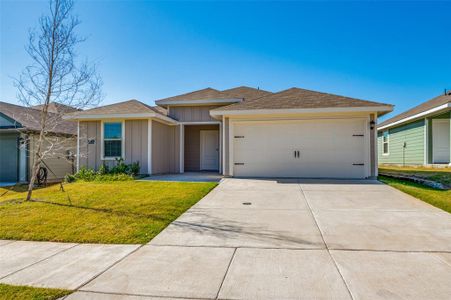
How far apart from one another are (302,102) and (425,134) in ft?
30.7

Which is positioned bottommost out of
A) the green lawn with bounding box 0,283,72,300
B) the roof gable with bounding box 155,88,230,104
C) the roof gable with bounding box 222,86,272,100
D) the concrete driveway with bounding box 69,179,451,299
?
the green lawn with bounding box 0,283,72,300

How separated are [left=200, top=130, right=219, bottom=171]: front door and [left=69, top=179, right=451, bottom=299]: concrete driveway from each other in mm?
8491

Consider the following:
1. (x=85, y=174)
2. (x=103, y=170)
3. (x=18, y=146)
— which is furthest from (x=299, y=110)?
(x=18, y=146)

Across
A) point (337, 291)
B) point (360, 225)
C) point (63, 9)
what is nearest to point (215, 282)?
point (337, 291)

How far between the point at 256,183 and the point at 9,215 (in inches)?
262

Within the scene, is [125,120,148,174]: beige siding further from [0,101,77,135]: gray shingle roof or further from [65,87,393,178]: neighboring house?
[0,101,77,135]: gray shingle roof

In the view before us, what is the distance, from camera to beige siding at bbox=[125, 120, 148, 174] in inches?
452

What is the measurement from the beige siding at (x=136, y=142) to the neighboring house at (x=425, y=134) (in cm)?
1400

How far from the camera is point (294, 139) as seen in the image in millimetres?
10086

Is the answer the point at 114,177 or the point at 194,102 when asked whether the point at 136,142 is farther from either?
the point at 194,102

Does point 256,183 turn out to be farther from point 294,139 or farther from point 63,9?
point 63,9

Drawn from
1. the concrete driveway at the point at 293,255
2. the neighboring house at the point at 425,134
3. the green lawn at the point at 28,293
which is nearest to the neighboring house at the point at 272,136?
the concrete driveway at the point at 293,255

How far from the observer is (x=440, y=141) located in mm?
14250

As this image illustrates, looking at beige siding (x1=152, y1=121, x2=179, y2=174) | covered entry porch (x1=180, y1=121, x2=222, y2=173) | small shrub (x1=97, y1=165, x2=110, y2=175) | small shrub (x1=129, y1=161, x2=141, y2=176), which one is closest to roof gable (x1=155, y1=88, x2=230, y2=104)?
beige siding (x1=152, y1=121, x2=179, y2=174)
